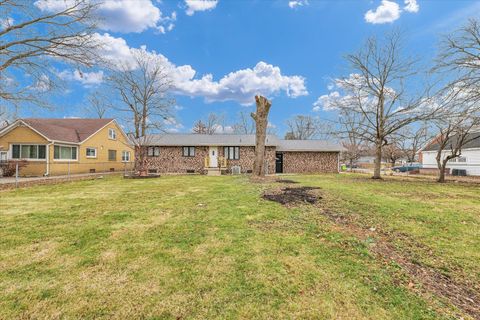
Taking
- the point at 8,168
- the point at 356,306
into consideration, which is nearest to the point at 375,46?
the point at 356,306

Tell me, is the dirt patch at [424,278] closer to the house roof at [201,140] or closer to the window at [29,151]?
the house roof at [201,140]

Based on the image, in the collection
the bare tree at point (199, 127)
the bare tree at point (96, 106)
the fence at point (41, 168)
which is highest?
the bare tree at point (96, 106)

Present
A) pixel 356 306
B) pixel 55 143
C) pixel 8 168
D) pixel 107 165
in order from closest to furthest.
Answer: pixel 356 306 < pixel 8 168 < pixel 55 143 < pixel 107 165

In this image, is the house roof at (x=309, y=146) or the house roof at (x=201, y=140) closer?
the house roof at (x=201, y=140)

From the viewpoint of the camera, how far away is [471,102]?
12.3 meters

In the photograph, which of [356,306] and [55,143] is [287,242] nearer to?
[356,306]

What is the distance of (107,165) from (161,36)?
13.8 m

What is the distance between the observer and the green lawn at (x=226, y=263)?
235 cm

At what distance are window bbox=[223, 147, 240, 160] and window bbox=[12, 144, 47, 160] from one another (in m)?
14.3

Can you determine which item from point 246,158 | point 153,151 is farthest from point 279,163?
point 153,151

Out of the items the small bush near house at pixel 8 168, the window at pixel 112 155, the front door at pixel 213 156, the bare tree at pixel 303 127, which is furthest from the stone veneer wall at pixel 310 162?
the bare tree at pixel 303 127

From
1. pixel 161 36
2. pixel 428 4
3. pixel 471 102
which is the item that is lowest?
pixel 471 102

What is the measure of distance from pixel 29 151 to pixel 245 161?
682 inches

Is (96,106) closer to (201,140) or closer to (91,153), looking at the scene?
(91,153)
